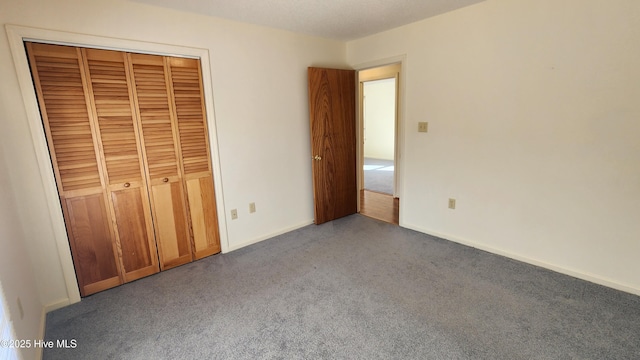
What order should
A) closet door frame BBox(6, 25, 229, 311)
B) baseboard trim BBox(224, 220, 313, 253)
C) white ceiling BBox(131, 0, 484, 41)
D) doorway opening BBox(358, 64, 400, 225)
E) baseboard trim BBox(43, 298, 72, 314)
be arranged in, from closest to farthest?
closet door frame BBox(6, 25, 229, 311), baseboard trim BBox(43, 298, 72, 314), white ceiling BBox(131, 0, 484, 41), baseboard trim BBox(224, 220, 313, 253), doorway opening BBox(358, 64, 400, 225)

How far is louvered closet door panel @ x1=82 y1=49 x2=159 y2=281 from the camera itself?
7.30ft

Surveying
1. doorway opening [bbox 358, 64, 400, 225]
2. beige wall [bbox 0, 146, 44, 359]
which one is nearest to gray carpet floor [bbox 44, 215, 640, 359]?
beige wall [bbox 0, 146, 44, 359]

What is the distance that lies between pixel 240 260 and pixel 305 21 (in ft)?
8.03

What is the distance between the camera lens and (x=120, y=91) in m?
2.30

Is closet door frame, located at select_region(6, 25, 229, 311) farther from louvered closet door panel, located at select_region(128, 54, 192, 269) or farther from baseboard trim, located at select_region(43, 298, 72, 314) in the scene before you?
louvered closet door panel, located at select_region(128, 54, 192, 269)

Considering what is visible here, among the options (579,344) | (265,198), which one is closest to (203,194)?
(265,198)

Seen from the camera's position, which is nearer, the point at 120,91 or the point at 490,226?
the point at 120,91

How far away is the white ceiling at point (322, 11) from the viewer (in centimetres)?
A: 240

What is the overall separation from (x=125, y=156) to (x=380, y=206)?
3.30 meters

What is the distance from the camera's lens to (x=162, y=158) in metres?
2.57

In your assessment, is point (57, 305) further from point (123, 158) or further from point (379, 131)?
point (379, 131)

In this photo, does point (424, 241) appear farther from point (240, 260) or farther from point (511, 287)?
point (240, 260)

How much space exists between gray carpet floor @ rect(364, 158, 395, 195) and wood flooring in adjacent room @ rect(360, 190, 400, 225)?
0.28 m

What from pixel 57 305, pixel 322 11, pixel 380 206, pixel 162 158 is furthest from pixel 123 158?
pixel 380 206
